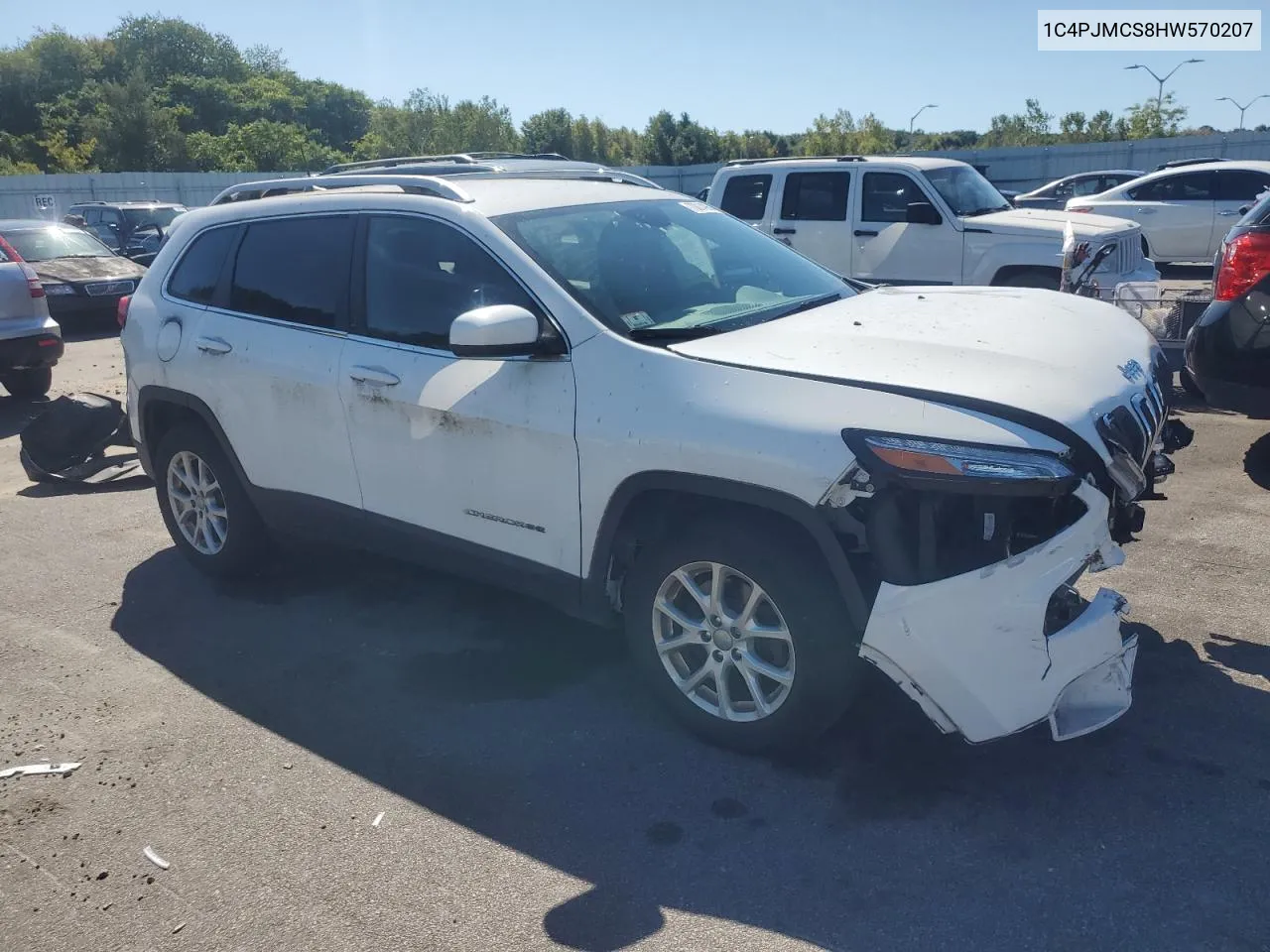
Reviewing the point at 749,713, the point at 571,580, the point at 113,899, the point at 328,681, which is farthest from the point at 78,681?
the point at 749,713

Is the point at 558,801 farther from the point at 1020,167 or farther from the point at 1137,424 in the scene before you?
the point at 1020,167

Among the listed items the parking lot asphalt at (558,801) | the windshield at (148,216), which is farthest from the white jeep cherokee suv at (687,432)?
the windshield at (148,216)

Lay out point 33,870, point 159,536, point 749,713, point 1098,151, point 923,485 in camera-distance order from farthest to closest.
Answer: point 1098,151, point 159,536, point 749,713, point 33,870, point 923,485

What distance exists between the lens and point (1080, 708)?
3223mm

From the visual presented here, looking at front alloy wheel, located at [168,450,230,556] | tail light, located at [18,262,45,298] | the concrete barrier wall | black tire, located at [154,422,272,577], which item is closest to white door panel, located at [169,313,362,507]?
black tire, located at [154,422,272,577]

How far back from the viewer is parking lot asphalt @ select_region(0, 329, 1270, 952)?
2828 millimetres

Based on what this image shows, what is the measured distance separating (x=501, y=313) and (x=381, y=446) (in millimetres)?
1003

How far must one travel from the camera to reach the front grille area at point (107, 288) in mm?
14081

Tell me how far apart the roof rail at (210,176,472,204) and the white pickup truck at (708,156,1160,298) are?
6.05 m

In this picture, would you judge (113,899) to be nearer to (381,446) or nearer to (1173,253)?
(381,446)

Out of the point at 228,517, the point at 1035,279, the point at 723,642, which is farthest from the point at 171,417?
the point at 1035,279

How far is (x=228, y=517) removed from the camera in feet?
17.0

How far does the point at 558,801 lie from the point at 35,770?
6.35ft

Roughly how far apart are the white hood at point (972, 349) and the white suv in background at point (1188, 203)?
43.8 ft
